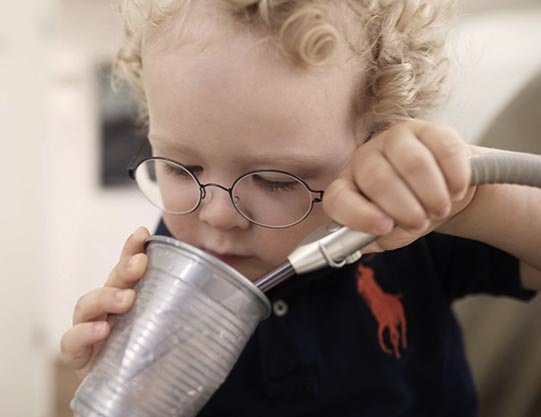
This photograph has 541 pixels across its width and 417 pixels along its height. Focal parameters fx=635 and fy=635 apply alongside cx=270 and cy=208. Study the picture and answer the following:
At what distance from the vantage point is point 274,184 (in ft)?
1.93

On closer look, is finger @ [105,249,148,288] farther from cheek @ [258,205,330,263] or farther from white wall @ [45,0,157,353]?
white wall @ [45,0,157,353]

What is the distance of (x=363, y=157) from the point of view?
0.52 meters

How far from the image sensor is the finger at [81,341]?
518 millimetres

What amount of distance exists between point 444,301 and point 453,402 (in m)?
0.13

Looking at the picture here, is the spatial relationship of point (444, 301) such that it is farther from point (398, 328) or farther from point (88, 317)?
point (88, 317)

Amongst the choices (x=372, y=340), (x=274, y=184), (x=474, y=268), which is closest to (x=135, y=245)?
(x=274, y=184)

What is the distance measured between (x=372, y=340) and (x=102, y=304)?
0.38 meters

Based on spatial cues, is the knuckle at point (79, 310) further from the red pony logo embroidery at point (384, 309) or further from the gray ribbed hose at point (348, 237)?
the red pony logo embroidery at point (384, 309)

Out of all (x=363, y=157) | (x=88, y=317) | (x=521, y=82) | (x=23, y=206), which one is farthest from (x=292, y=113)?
(x=23, y=206)

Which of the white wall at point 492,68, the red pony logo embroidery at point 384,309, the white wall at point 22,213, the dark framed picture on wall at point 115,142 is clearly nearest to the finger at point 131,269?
the red pony logo embroidery at point 384,309

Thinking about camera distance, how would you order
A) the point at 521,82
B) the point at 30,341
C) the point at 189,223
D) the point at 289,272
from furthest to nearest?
1. the point at 30,341
2. the point at 521,82
3. the point at 189,223
4. the point at 289,272

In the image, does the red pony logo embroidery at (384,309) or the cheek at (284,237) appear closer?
the cheek at (284,237)

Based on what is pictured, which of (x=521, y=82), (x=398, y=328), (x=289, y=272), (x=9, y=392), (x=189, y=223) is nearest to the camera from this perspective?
(x=289, y=272)

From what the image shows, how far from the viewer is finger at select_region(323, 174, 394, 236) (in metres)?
0.47
